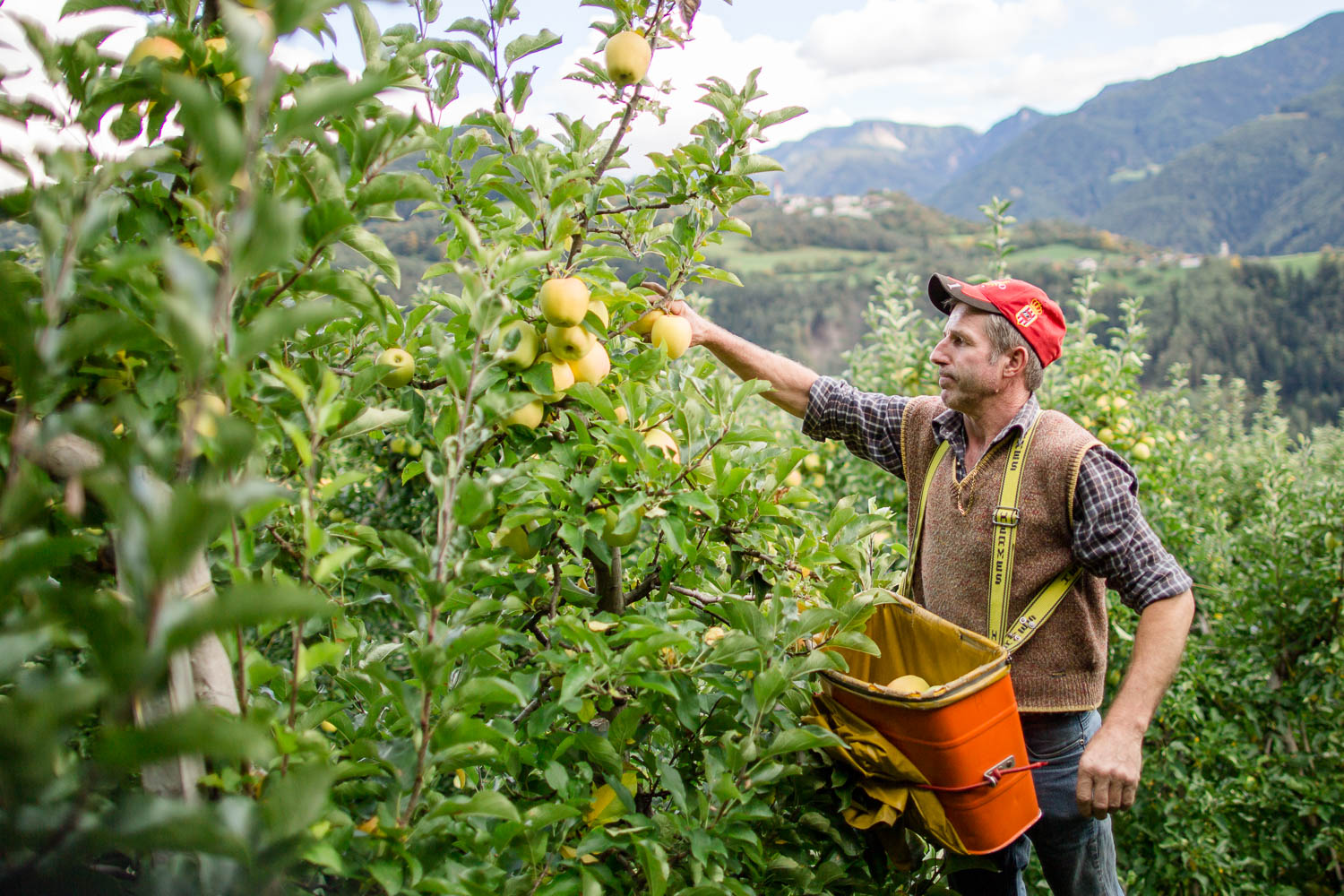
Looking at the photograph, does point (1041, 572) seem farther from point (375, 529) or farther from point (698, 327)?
point (375, 529)

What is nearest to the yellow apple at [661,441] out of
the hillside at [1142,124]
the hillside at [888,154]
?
the hillside at [1142,124]

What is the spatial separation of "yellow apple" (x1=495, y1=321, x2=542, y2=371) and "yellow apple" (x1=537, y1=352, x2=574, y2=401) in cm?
2

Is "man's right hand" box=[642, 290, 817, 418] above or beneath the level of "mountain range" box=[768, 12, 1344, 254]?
→ beneath

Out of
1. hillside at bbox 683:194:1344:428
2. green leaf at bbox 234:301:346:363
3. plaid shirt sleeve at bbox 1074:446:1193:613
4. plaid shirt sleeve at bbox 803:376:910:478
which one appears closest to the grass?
hillside at bbox 683:194:1344:428

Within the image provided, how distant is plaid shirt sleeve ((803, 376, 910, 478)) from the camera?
2.51 metres

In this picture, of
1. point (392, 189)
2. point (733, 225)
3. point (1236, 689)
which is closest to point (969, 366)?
point (733, 225)

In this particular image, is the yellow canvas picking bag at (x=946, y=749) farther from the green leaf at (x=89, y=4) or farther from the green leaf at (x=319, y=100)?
the green leaf at (x=89, y=4)

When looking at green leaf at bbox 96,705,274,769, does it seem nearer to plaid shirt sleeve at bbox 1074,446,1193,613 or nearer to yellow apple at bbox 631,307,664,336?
yellow apple at bbox 631,307,664,336

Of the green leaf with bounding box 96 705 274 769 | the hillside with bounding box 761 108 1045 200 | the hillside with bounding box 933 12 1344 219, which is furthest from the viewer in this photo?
the hillside with bounding box 761 108 1045 200

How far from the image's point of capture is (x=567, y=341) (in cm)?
127

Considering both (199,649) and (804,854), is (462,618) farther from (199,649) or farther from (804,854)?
(804,854)

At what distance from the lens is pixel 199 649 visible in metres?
0.84

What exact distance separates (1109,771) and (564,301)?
1560mm

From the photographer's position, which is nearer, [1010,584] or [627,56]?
[627,56]
